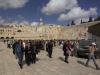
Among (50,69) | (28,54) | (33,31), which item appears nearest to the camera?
(50,69)

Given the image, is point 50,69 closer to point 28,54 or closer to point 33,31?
point 28,54

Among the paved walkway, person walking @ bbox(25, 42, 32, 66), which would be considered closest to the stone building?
the paved walkway

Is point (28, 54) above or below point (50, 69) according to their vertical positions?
above

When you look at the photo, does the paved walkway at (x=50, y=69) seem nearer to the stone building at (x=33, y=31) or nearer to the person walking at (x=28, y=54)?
the person walking at (x=28, y=54)

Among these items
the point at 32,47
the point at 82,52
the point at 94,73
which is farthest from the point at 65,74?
the point at 82,52

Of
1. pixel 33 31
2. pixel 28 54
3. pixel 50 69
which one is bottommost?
pixel 50 69

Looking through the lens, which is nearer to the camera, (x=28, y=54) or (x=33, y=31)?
(x=28, y=54)

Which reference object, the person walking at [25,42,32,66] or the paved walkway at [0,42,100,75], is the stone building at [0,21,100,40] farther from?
the person walking at [25,42,32,66]

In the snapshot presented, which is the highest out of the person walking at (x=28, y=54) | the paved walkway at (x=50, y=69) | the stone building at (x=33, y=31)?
the stone building at (x=33, y=31)

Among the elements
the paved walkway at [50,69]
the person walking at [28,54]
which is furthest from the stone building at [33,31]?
the person walking at [28,54]

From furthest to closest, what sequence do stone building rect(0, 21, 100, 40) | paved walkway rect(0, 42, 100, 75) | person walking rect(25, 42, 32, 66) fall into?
stone building rect(0, 21, 100, 40) < person walking rect(25, 42, 32, 66) < paved walkway rect(0, 42, 100, 75)

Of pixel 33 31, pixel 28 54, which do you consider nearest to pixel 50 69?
pixel 28 54

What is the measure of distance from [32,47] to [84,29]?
102222 mm

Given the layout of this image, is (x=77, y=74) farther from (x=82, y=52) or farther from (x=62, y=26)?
(x=62, y=26)
